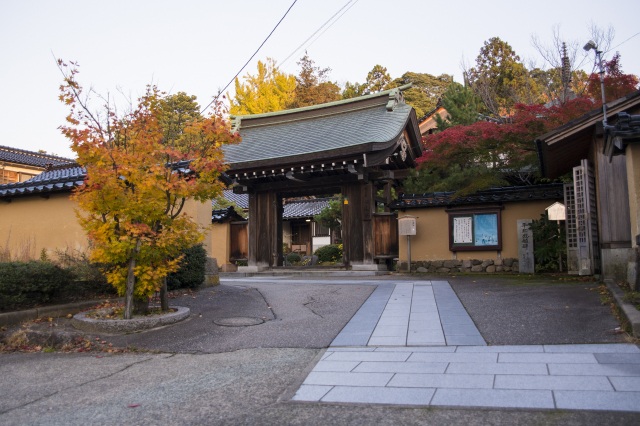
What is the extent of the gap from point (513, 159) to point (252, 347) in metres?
10.5

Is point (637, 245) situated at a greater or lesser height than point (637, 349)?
greater

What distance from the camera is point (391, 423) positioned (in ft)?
11.3

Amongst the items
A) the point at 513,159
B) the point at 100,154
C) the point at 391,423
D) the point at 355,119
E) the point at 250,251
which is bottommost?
the point at 391,423

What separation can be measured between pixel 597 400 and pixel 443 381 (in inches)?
46.4

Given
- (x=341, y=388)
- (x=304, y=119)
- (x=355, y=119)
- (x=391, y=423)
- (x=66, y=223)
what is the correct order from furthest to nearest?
(x=304, y=119)
(x=355, y=119)
(x=66, y=223)
(x=341, y=388)
(x=391, y=423)

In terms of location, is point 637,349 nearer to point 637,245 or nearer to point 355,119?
point 637,245

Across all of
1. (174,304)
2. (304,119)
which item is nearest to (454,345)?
(174,304)

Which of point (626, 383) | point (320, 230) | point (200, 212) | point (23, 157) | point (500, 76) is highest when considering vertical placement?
point (500, 76)

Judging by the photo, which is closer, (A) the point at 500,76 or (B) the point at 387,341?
(B) the point at 387,341

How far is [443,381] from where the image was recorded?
168 inches

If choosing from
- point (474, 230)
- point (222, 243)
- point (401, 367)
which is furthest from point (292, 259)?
point (401, 367)

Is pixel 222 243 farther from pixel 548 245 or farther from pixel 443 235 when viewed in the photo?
pixel 548 245

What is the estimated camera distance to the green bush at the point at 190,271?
10.1 meters

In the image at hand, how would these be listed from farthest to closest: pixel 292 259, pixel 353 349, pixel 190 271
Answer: pixel 292 259 < pixel 190 271 < pixel 353 349
